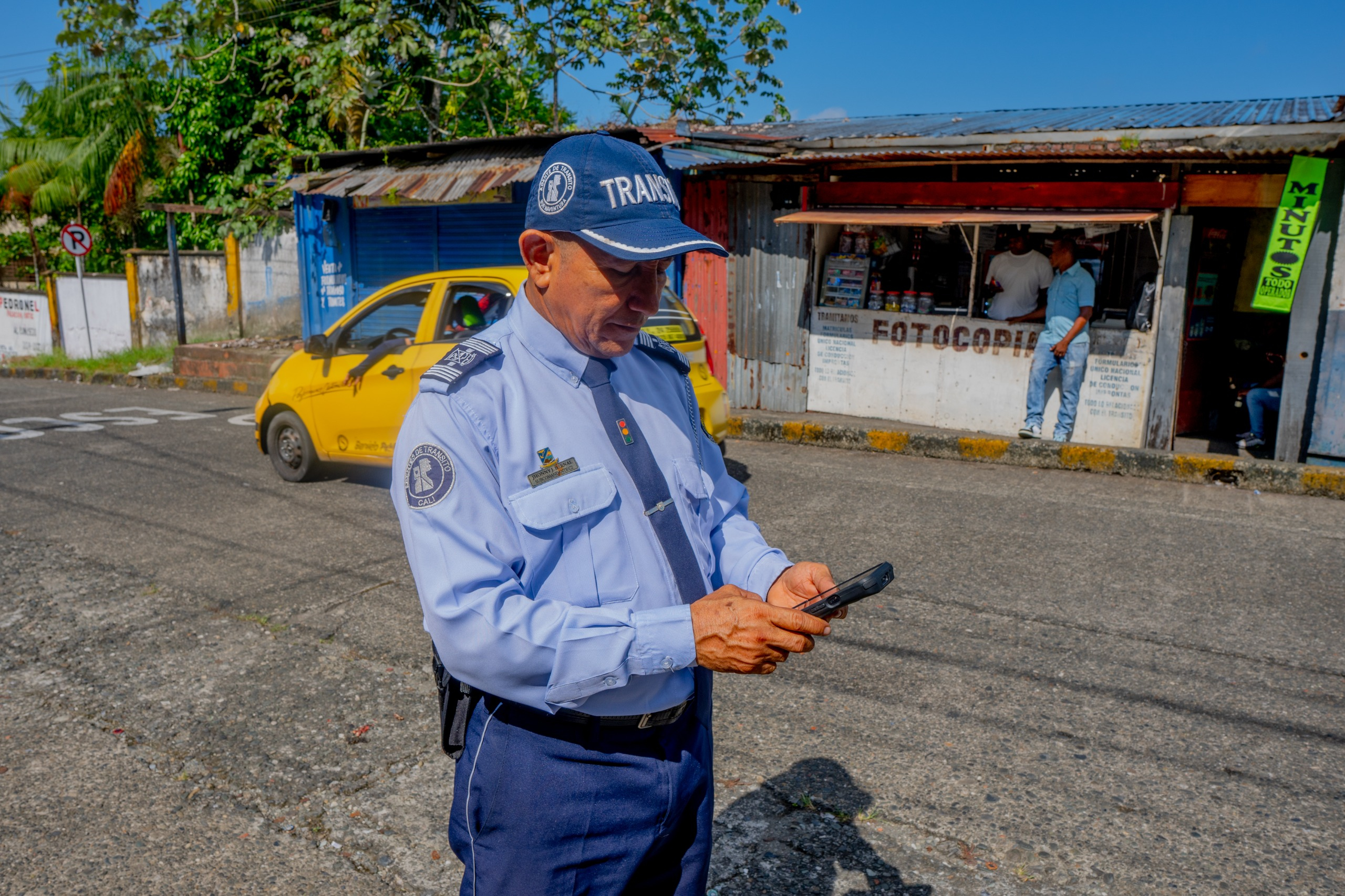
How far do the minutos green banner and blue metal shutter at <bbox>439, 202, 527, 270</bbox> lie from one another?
8431 millimetres

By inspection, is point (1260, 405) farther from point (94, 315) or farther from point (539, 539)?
point (94, 315)

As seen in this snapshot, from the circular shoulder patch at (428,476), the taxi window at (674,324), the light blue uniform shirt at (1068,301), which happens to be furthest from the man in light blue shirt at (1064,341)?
the circular shoulder patch at (428,476)

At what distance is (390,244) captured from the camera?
14.4 meters

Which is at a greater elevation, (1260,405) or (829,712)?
(1260,405)

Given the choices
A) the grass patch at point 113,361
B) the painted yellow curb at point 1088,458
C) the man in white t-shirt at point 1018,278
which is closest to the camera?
the painted yellow curb at point 1088,458

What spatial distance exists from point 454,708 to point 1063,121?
11198 mm

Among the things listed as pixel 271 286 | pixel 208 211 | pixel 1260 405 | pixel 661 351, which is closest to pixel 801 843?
pixel 661 351

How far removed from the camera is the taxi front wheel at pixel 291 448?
25.6ft

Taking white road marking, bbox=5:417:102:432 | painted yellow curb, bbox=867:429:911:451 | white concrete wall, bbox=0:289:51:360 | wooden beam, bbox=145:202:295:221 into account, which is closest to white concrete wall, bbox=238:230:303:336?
wooden beam, bbox=145:202:295:221

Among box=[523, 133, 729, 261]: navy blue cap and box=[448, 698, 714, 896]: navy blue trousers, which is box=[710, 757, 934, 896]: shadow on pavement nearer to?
box=[448, 698, 714, 896]: navy blue trousers

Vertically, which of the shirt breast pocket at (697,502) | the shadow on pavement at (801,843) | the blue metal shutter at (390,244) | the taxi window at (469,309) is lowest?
the shadow on pavement at (801,843)

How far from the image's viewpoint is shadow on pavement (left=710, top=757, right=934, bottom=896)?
2.76 meters

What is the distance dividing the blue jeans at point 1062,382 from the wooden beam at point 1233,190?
5.14 ft

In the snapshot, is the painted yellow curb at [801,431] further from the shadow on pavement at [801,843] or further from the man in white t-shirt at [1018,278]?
the shadow on pavement at [801,843]
